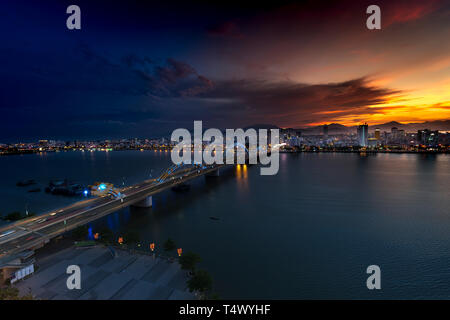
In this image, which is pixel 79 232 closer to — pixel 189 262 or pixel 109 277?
pixel 109 277

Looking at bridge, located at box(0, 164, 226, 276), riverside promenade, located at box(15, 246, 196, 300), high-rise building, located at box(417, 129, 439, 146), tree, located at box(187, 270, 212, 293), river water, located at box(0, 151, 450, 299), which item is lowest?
river water, located at box(0, 151, 450, 299)

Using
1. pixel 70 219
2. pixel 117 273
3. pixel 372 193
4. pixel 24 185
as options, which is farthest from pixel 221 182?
pixel 24 185

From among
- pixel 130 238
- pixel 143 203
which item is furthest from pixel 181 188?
pixel 130 238

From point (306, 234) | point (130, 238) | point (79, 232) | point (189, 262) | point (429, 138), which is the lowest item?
point (306, 234)

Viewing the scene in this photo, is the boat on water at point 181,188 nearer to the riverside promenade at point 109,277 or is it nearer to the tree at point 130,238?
the tree at point 130,238

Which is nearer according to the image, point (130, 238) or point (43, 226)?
point (130, 238)

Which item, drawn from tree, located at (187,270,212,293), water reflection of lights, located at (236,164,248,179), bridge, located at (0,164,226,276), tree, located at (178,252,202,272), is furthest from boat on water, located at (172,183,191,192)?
tree, located at (187,270,212,293)

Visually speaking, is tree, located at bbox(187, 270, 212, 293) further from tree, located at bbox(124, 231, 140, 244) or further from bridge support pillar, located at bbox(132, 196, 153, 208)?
bridge support pillar, located at bbox(132, 196, 153, 208)

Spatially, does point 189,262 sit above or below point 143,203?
above
